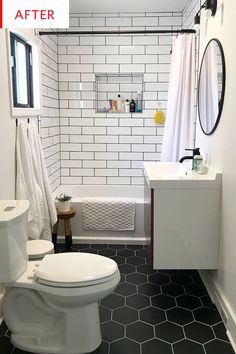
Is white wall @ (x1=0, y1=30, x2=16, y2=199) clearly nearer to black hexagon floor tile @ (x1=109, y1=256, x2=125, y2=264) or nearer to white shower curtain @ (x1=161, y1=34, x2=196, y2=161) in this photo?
black hexagon floor tile @ (x1=109, y1=256, x2=125, y2=264)

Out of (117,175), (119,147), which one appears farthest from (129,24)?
(117,175)

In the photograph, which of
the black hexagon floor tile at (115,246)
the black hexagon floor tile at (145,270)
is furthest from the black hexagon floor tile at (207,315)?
the black hexagon floor tile at (115,246)

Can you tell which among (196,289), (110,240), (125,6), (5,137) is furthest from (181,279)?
(125,6)

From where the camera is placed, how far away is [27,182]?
2.58 m

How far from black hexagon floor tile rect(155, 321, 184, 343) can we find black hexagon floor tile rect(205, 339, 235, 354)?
0.56 feet

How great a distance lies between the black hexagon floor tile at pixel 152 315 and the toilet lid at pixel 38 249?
0.77 meters

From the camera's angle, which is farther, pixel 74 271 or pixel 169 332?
pixel 169 332

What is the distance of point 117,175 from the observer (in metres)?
4.16

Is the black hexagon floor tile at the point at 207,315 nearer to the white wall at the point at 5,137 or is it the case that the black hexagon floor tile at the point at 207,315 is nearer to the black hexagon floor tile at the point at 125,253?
the black hexagon floor tile at the point at 125,253

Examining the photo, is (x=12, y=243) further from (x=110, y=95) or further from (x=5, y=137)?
(x=110, y=95)

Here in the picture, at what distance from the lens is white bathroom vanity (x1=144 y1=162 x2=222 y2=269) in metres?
2.28

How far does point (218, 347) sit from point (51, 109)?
2773 mm

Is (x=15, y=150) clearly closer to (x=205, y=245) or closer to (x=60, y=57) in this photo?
(x=205, y=245)

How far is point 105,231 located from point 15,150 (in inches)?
54.5
